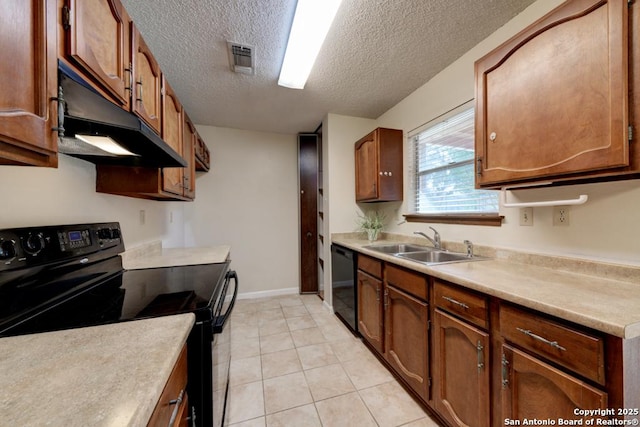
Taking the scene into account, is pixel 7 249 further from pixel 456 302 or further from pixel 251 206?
pixel 251 206

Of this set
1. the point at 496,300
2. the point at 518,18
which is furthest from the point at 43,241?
the point at 518,18

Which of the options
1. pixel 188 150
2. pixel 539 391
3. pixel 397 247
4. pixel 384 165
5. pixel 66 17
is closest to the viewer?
pixel 66 17

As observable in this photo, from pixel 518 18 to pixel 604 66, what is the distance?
90 cm

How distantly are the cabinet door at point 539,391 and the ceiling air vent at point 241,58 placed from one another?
2286mm

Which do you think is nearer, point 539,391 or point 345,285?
point 539,391

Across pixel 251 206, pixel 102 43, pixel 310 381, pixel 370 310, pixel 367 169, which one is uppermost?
pixel 102 43

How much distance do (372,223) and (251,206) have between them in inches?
68.3

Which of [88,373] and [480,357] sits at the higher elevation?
[88,373]

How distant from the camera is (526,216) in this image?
141 cm

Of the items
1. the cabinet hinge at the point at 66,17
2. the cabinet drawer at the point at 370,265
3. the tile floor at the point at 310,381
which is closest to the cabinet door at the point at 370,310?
the cabinet drawer at the point at 370,265

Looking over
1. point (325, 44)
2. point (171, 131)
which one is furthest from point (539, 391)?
point (171, 131)

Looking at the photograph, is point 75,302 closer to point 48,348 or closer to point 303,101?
point 48,348

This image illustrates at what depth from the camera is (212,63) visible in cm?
188

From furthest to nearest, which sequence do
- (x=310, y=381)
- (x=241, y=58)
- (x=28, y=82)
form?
(x=241, y=58) → (x=310, y=381) → (x=28, y=82)
